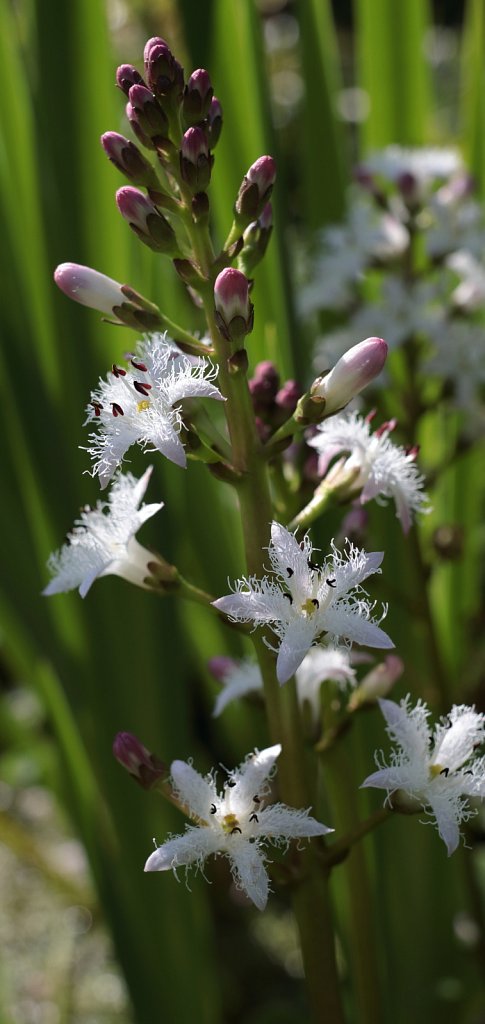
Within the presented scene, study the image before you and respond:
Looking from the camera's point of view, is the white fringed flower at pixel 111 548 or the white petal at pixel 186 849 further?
the white fringed flower at pixel 111 548

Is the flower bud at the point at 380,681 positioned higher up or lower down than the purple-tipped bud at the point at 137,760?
higher up

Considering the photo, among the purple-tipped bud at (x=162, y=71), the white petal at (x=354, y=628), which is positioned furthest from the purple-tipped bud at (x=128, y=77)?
the white petal at (x=354, y=628)

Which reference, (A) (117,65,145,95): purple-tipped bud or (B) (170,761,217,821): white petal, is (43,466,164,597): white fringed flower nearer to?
(B) (170,761,217,821): white petal

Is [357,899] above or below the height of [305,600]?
below

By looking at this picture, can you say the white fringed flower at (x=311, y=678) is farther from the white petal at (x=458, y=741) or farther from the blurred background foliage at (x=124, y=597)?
the blurred background foliage at (x=124, y=597)

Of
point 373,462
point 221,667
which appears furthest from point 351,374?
point 221,667

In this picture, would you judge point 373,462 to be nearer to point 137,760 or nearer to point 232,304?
point 232,304
